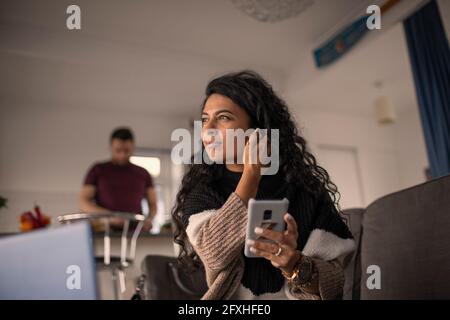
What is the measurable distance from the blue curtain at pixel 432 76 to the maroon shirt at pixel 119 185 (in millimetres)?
1396

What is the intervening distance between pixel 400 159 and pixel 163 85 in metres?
1.04

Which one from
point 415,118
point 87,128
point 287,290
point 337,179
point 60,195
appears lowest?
point 287,290

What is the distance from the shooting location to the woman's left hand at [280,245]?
627mm

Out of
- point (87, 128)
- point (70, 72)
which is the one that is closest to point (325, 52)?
point (70, 72)

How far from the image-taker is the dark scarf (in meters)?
0.79

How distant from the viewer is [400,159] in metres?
1.58

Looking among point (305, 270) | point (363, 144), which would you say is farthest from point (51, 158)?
point (305, 270)

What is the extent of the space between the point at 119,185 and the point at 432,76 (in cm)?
158

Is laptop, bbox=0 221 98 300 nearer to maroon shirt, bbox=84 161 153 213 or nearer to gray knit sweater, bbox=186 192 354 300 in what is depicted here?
gray knit sweater, bbox=186 192 354 300

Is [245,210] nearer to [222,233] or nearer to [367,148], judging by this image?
[222,233]

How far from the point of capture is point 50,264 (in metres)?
0.40

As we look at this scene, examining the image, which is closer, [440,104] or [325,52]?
[440,104]
